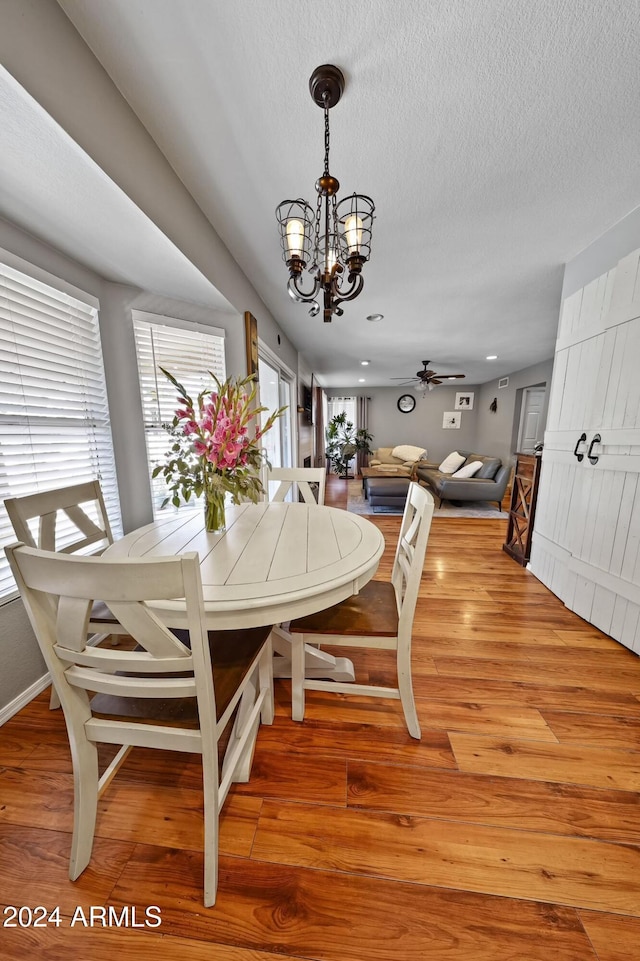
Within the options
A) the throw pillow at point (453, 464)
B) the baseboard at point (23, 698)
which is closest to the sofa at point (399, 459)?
the throw pillow at point (453, 464)

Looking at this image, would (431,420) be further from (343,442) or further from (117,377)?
(117,377)

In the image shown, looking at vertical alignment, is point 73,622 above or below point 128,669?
above

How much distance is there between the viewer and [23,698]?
140 centimetres

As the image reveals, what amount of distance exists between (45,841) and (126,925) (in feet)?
1.27

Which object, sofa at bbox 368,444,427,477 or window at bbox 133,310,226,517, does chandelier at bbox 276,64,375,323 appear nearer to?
window at bbox 133,310,226,517

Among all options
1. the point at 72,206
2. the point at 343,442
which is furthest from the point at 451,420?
the point at 72,206

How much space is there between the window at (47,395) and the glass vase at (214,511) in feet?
2.88

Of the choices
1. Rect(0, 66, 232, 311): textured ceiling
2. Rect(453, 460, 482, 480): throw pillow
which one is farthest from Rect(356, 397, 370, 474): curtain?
Rect(0, 66, 232, 311): textured ceiling

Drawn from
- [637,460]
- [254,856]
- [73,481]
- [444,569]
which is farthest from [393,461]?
[254,856]

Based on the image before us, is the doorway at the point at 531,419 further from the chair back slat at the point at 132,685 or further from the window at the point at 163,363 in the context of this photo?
the chair back slat at the point at 132,685

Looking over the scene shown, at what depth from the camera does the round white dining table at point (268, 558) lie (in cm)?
84

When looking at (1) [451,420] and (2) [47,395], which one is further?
(1) [451,420]

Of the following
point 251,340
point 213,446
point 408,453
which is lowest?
point 408,453

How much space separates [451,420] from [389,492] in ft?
14.7
